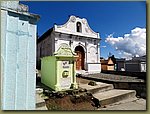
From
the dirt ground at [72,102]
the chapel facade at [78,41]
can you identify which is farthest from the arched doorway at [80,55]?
Result: the dirt ground at [72,102]

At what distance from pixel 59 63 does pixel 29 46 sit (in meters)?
1.50

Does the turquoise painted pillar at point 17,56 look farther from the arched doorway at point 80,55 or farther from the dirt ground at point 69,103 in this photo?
the arched doorway at point 80,55

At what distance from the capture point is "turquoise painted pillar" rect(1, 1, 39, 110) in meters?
1.93

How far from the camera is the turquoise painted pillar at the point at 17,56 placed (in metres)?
1.93

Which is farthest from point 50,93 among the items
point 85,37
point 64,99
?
point 85,37

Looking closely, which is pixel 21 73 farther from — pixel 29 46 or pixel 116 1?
pixel 116 1

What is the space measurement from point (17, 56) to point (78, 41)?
6.26 m

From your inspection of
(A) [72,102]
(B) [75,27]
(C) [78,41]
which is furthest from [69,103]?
(B) [75,27]

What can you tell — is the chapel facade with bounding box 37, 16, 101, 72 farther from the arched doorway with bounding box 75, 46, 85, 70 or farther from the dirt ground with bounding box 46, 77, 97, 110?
the dirt ground with bounding box 46, 77, 97, 110

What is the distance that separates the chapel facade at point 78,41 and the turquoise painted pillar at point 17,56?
5.15 meters

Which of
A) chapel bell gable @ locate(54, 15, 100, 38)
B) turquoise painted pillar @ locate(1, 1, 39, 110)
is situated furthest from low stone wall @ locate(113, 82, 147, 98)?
chapel bell gable @ locate(54, 15, 100, 38)

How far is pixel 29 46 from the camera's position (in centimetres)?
213

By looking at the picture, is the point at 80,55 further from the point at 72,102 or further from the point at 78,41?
the point at 72,102

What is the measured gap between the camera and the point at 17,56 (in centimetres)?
201
